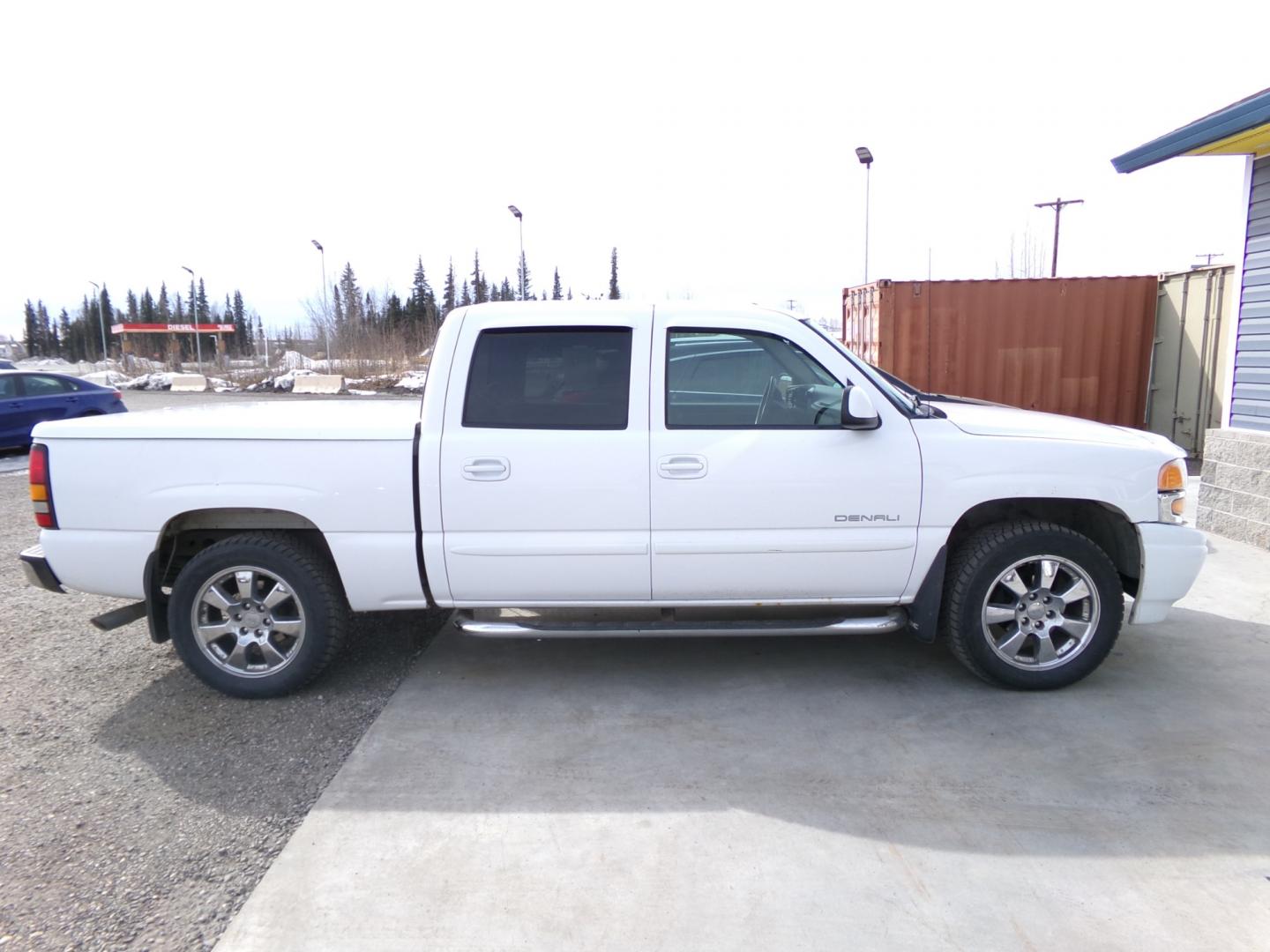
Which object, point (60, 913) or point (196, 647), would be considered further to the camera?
point (196, 647)

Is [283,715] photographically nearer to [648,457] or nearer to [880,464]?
[648,457]

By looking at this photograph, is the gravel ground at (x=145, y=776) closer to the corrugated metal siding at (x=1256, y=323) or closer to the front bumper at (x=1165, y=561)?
the front bumper at (x=1165, y=561)

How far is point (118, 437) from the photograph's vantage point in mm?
4246

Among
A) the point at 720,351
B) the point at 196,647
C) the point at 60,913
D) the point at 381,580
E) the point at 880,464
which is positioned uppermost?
the point at 720,351

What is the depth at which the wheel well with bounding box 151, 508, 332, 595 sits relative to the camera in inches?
171

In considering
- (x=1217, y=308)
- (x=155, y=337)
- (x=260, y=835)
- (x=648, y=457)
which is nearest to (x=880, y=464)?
(x=648, y=457)

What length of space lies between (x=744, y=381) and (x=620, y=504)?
877 mm

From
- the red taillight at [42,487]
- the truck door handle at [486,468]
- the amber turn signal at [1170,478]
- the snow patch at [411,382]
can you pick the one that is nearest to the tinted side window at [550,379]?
the truck door handle at [486,468]

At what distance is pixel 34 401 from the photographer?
49.1 ft

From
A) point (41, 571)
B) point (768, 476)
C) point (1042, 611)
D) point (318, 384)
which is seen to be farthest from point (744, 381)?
point (318, 384)

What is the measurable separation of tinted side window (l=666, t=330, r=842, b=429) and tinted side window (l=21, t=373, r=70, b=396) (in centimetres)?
1493

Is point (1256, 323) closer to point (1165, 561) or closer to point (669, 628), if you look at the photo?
point (1165, 561)

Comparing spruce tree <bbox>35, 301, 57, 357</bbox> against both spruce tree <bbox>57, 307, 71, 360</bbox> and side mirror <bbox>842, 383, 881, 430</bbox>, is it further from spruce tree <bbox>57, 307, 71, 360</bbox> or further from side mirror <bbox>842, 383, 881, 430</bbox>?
side mirror <bbox>842, 383, 881, 430</bbox>

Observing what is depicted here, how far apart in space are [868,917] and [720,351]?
257cm
